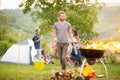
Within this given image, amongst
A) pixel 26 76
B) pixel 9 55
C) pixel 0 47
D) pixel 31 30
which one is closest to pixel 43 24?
pixel 0 47

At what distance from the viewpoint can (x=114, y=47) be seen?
1106cm

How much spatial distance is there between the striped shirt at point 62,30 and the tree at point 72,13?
14.0m

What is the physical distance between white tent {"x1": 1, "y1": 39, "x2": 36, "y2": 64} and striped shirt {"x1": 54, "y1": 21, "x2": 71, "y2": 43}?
7.37 meters

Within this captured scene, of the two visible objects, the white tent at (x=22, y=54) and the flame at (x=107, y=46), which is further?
the white tent at (x=22, y=54)

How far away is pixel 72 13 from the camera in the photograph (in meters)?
24.8

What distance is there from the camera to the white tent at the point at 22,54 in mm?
18047

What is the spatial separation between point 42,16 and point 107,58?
24.1 ft

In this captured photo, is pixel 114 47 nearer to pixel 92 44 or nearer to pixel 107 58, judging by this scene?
pixel 92 44

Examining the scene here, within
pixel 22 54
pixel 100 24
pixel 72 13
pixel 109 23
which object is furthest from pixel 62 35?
pixel 100 24

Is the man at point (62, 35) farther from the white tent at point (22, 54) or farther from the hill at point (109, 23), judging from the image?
the hill at point (109, 23)

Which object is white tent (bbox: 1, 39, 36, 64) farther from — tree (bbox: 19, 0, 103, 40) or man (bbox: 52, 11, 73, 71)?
man (bbox: 52, 11, 73, 71)

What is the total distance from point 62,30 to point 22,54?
7976 mm

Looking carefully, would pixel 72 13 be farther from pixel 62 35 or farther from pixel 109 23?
pixel 109 23

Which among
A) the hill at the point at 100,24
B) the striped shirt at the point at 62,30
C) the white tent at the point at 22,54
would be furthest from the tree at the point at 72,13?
the hill at the point at 100,24
